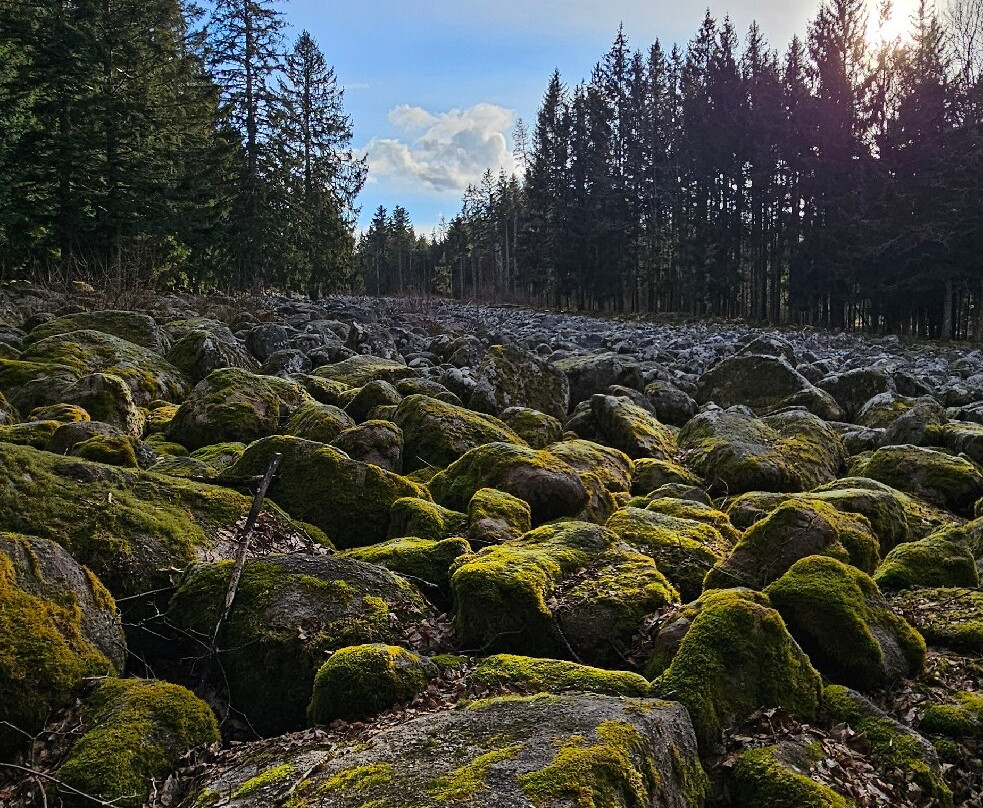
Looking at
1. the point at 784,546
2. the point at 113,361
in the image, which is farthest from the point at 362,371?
the point at 784,546

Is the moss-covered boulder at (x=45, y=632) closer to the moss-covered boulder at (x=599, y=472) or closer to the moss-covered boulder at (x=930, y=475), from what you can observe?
the moss-covered boulder at (x=599, y=472)

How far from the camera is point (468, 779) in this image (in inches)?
94.9

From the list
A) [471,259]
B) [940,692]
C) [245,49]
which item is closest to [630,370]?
[940,692]

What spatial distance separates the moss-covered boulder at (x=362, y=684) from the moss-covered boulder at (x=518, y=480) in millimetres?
3055

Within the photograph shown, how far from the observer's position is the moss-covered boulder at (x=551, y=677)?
3.36m

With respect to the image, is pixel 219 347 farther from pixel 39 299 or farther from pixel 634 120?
pixel 634 120

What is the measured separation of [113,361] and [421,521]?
684 cm

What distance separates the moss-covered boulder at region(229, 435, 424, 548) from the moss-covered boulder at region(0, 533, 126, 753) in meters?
2.18

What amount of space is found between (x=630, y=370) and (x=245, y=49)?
25.7m

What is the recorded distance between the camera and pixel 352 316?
2362 cm

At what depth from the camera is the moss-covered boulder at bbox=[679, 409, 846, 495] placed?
7891 mm

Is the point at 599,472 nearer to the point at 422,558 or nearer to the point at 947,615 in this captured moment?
the point at 422,558

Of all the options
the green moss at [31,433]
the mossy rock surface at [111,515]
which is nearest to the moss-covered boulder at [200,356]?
the green moss at [31,433]

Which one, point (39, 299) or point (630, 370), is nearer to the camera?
point (630, 370)
